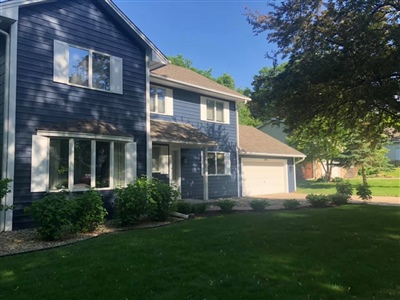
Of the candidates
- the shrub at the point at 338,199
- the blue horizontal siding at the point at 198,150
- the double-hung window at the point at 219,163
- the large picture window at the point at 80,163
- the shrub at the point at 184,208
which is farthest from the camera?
the double-hung window at the point at 219,163

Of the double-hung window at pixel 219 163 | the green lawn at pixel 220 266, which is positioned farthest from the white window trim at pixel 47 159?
the double-hung window at pixel 219 163

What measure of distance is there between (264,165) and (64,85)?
13634 millimetres

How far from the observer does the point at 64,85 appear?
9750 millimetres

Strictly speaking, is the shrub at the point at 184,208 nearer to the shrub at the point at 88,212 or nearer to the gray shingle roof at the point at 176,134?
the shrub at the point at 88,212

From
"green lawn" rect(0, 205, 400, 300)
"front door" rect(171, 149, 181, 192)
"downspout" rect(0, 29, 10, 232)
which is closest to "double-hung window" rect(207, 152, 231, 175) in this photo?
"front door" rect(171, 149, 181, 192)

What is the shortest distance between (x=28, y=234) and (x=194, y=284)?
5.62m

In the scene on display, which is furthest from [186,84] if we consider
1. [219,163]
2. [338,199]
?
[338,199]

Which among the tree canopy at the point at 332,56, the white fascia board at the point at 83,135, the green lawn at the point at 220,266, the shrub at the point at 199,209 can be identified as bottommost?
the green lawn at the point at 220,266

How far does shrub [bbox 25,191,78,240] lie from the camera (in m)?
7.18

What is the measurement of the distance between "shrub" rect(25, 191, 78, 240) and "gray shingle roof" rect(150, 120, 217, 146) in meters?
5.18

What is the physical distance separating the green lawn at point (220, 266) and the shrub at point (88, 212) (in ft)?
3.57

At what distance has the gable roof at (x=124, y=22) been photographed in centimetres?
871

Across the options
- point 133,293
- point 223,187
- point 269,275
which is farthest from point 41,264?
point 223,187

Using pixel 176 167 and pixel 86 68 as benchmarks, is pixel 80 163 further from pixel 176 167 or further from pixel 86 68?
pixel 176 167
